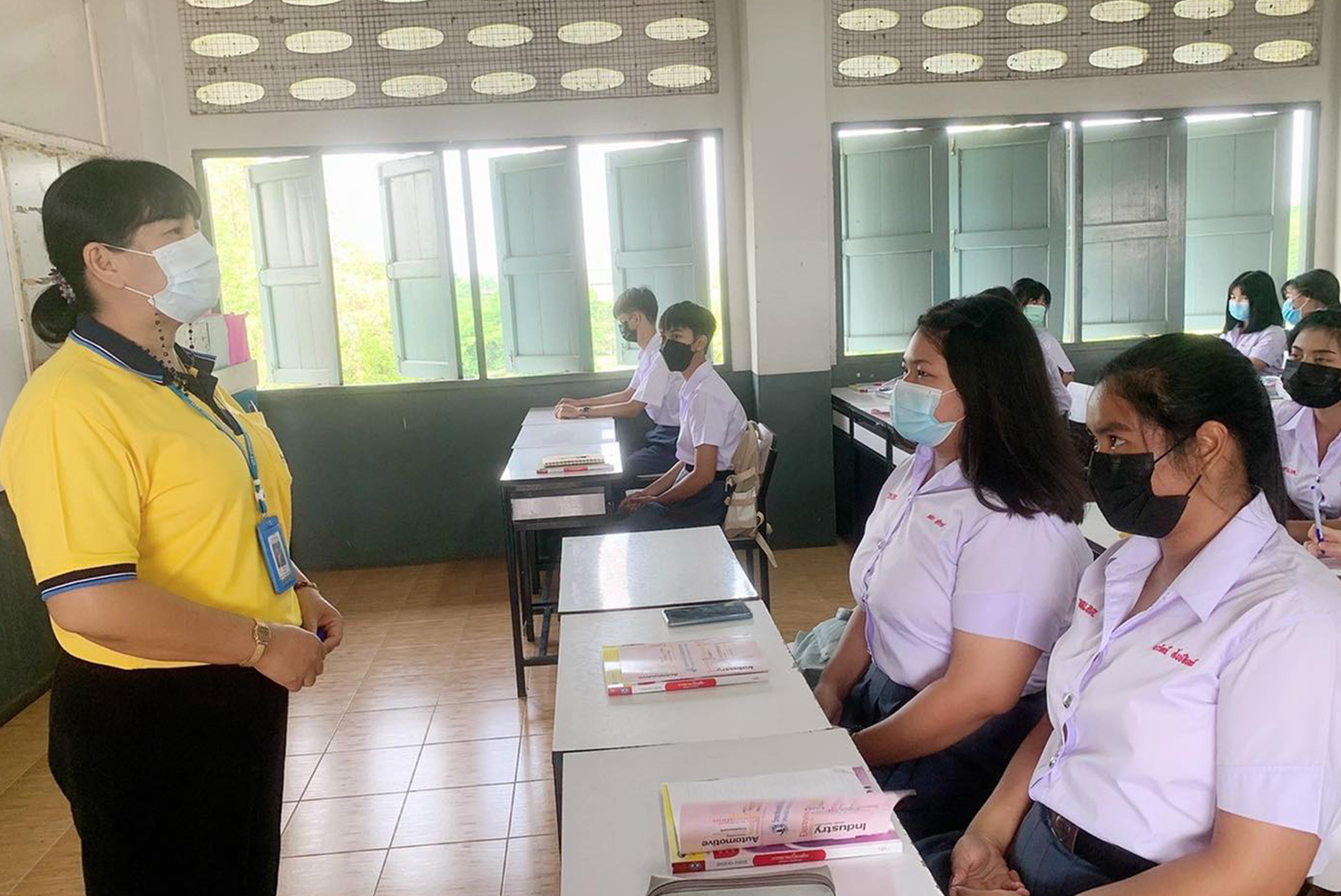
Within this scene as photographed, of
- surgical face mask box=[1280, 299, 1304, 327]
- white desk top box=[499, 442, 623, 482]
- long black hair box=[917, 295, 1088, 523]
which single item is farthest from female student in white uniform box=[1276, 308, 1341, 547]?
surgical face mask box=[1280, 299, 1304, 327]

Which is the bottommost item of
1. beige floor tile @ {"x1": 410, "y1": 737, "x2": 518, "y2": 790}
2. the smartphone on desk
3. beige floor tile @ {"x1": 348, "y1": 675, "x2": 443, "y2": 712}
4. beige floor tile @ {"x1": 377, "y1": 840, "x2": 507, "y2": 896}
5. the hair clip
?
beige floor tile @ {"x1": 348, "y1": 675, "x2": 443, "y2": 712}

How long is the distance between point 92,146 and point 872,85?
3.78 meters

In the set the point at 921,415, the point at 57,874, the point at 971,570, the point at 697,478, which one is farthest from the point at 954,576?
the point at 57,874

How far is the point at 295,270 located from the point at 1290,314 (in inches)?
203

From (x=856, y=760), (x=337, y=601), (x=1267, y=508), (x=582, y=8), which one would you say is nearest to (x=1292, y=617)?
(x=1267, y=508)

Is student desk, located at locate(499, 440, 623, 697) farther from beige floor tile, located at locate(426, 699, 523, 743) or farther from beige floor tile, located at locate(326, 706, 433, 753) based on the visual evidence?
beige floor tile, located at locate(326, 706, 433, 753)

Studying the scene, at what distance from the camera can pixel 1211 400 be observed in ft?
4.10

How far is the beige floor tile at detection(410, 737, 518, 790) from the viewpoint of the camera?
2.92 meters

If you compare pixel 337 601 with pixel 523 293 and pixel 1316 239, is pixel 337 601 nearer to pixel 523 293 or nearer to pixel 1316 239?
pixel 523 293

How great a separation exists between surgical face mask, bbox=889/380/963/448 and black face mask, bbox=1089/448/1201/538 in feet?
1.58

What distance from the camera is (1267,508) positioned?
123 centimetres

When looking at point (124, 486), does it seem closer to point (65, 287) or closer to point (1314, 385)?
point (65, 287)

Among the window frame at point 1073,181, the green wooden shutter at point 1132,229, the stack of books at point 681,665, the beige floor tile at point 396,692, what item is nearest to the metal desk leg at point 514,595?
the beige floor tile at point 396,692

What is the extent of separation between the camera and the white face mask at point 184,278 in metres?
1.45
